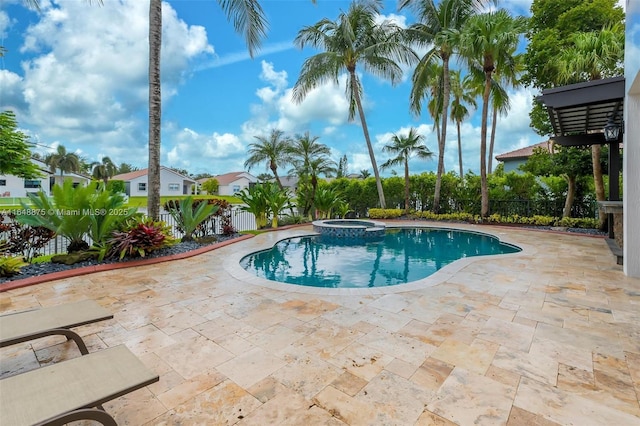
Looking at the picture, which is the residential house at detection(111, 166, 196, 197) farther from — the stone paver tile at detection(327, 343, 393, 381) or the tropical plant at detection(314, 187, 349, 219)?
the stone paver tile at detection(327, 343, 393, 381)

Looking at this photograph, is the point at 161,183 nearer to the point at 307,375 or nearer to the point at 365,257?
the point at 365,257

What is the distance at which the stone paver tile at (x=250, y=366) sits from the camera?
2547 millimetres

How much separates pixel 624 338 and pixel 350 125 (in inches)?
609

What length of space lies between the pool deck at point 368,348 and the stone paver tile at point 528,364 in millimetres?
16

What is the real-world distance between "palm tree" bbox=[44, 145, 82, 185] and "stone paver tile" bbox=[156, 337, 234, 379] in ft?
177

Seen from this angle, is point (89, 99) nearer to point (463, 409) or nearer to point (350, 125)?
point (350, 125)

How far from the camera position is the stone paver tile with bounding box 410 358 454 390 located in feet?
8.08

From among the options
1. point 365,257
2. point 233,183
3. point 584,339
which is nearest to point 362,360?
point 584,339

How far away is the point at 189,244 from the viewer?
8.25m

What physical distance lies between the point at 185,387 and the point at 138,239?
504 cm

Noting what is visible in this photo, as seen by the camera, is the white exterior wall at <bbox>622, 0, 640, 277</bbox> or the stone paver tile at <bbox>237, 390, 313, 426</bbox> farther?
the white exterior wall at <bbox>622, 0, 640, 277</bbox>

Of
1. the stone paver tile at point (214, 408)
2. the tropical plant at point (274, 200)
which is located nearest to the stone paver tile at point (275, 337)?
the stone paver tile at point (214, 408)

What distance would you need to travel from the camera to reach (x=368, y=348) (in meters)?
3.02

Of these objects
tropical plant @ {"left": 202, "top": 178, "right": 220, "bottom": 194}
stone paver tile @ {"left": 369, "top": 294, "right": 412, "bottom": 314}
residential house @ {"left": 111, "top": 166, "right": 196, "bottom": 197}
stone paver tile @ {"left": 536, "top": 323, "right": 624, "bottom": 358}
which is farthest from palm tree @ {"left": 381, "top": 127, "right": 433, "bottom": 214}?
tropical plant @ {"left": 202, "top": 178, "right": 220, "bottom": 194}
